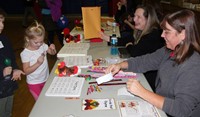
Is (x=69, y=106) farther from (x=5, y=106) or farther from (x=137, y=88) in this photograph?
(x=5, y=106)

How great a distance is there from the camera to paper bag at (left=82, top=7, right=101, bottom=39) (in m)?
2.42

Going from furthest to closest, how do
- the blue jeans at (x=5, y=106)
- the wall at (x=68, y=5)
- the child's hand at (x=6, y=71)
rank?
the wall at (x=68, y=5), the blue jeans at (x=5, y=106), the child's hand at (x=6, y=71)

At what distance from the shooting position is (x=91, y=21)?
8.16 ft

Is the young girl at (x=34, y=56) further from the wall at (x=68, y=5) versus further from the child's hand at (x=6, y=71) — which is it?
the wall at (x=68, y=5)

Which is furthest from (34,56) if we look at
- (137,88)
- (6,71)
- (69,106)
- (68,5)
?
(68,5)

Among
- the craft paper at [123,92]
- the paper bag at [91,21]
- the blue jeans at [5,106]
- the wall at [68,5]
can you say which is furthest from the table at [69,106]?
the wall at [68,5]

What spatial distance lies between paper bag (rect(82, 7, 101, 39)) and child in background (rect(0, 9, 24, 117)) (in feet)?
3.09

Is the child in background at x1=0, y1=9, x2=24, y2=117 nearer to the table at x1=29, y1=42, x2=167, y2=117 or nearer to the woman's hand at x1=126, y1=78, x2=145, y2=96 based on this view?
the table at x1=29, y1=42, x2=167, y2=117

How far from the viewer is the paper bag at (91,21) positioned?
7.95 feet

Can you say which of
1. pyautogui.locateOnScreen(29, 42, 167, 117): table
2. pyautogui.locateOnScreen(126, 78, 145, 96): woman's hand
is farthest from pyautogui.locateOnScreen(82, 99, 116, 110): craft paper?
pyautogui.locateOnScreen(126, 78, 145, 96): woman's hand

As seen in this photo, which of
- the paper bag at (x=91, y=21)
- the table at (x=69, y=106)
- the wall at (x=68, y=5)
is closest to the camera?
the table at (x=69, y=106)

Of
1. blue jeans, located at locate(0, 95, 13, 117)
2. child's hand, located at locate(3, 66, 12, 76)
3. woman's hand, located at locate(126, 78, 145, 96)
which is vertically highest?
woman's hand, located at locate(126, 78, 145, 96)

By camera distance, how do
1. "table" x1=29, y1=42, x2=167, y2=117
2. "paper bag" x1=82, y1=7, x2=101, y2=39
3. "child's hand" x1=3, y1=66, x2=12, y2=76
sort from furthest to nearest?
"paper bag" x1=82, y1=7, x2=101, y2=39 → "child's hand" x1=3, y1=66, x2=12, y2=76 → "table" x1=29, y1=42, x2=167, y2=117

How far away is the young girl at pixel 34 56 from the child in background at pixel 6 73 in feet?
0.32
